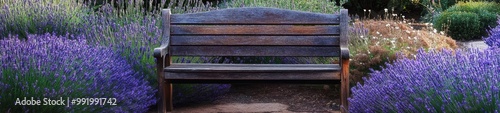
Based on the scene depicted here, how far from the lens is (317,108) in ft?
18.1

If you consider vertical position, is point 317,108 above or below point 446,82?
below

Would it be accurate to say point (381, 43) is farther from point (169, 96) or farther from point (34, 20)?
point (34, 20)

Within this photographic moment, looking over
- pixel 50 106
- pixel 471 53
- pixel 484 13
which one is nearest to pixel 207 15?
pixel 50 106

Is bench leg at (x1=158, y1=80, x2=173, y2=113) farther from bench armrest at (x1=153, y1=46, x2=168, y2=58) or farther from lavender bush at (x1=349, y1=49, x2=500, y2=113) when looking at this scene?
lavender bush at (x1=349, y1=49, x2=500, y2=113)

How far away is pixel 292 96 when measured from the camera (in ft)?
19.9

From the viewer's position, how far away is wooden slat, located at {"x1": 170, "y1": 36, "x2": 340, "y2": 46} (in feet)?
16.3

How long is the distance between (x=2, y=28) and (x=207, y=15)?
163 cm

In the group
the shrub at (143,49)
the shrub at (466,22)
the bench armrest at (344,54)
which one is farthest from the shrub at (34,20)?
the shrub at (466,22)

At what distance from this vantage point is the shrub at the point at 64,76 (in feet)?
12.7

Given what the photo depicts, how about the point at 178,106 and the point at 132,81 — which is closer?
the point at 132,81

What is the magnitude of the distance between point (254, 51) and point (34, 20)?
1.88 metres

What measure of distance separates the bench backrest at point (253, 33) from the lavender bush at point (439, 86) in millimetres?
845

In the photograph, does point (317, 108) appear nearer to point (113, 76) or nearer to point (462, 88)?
point (113, 76)

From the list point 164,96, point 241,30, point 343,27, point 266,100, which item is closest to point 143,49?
point 164,96
